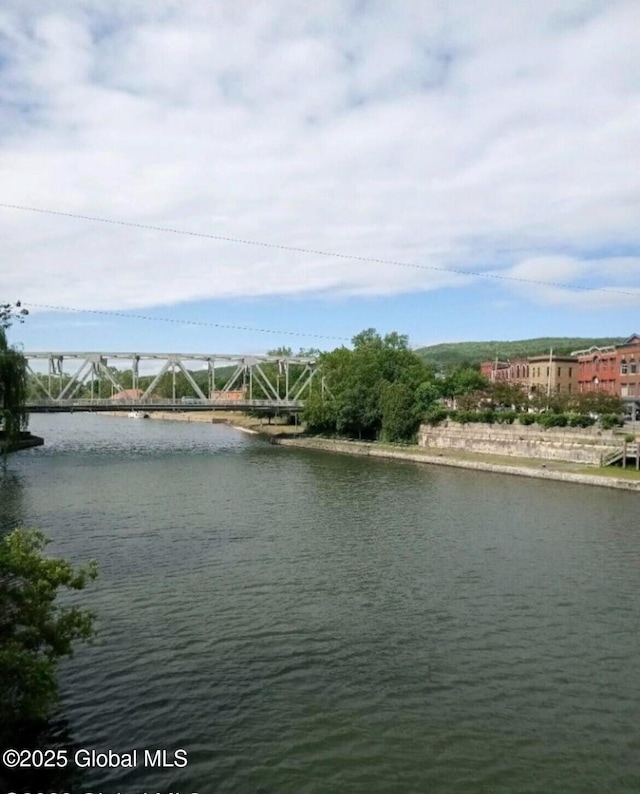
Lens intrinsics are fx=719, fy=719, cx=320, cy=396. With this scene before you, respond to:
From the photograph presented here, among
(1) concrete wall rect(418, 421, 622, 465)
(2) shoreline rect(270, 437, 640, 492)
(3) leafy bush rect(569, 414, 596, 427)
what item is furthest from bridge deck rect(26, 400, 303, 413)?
(3) leafy bush rect(569, 414, 596, 427)

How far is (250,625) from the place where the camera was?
1961cm

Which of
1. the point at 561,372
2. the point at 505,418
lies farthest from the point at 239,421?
the point at 505,418

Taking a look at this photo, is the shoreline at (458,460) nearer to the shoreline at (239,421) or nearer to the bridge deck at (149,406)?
the shoreline at (239,421)

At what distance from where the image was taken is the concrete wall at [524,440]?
55.7 metres

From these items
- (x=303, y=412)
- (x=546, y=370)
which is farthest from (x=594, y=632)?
(x=546, y=370)

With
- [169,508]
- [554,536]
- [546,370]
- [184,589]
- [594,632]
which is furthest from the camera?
[546,370]

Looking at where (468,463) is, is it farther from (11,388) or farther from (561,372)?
(561,372)

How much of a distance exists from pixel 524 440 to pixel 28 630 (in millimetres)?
55065

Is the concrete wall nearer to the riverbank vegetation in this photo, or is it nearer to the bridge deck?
the riverbank vegetation

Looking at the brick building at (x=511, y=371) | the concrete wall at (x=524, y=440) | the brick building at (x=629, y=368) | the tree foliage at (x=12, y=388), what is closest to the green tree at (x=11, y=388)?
the tree foliage at (x=12, y=388)

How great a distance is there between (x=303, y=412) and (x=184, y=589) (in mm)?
70883

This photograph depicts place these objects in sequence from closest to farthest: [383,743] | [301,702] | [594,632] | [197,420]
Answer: [383,743]
[301,702]
[594,632]
[197,420]

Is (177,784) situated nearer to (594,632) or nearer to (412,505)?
(594,632)

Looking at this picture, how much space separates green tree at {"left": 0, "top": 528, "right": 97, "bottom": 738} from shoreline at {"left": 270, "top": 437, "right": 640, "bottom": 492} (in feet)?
130
